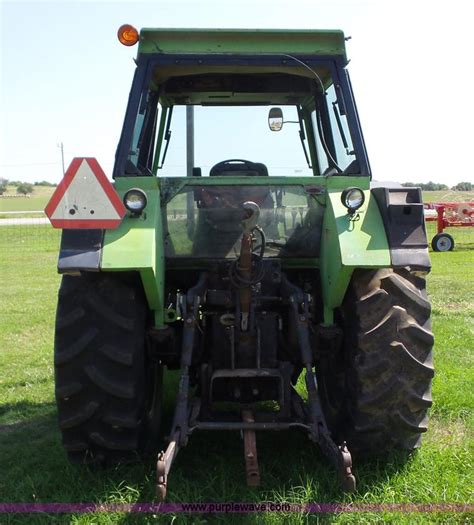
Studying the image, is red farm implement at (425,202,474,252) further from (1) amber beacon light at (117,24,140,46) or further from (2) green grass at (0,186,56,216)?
(2) green grass at (0,186,56,216)

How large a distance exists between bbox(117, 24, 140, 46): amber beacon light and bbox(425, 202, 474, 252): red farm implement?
47.9ft

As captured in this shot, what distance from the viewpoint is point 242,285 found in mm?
3289

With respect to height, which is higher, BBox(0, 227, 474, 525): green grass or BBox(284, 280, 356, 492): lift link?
BBox(284, 280, 356, 492): lift link

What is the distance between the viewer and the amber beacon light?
3562 millimetres

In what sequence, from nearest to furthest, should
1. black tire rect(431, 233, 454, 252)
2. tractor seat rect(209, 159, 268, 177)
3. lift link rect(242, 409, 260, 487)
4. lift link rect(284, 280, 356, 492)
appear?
lift link rect(284, 280, 356, 492) < lift link rect(242, 409, 260, 487) < tractor seat rect(209, 159, 268, 177) < black tire rect(431, 233, 454, 252)

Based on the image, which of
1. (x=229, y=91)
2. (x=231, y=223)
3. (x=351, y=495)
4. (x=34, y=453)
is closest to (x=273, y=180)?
(x=231, y=223)

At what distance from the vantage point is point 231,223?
3.60 metres

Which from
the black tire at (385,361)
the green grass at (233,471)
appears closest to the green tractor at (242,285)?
the black tire at (385,361)

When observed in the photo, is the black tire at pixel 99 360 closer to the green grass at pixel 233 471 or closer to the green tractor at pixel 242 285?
the green tractor at pixel 242 285

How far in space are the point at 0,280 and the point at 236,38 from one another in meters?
10.4

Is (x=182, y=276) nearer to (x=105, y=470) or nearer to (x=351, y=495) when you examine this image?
(x=105, y=470)

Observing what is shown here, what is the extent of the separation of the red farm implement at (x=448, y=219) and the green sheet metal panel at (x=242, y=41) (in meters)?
14.1

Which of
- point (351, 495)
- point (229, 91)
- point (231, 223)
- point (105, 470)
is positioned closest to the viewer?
point (351, 495)

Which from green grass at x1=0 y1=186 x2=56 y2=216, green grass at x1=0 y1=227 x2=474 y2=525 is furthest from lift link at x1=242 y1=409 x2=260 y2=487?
green grass at x1=0 y1=186 x2=56 y2=216
